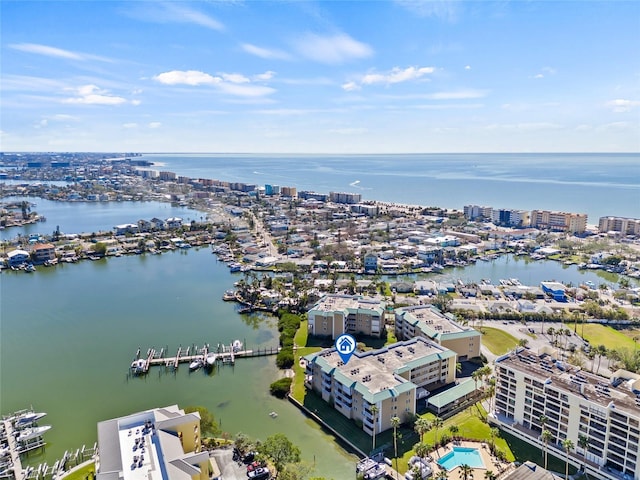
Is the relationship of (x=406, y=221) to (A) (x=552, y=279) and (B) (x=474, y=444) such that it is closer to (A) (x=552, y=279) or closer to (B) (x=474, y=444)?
(A) (x=552, y=279)

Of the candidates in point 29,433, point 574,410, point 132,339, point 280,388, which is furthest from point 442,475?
point 132,339

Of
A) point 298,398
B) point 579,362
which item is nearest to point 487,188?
point 579,362

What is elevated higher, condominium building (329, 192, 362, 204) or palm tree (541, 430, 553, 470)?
condominium building (329, 192, 362, 204)

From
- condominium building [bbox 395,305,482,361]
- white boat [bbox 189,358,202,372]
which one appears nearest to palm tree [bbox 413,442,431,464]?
condominium building [bbox 395,305,482,361]

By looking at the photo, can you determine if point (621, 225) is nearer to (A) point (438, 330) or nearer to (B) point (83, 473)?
(A) point (438, 330)

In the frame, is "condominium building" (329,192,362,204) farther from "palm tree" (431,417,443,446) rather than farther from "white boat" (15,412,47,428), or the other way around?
"white boat" (15,412,47,428)

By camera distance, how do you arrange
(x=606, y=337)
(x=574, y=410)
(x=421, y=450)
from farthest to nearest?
(x=606, y=337) → (x=574, y=410) → (x=421, y=450)
